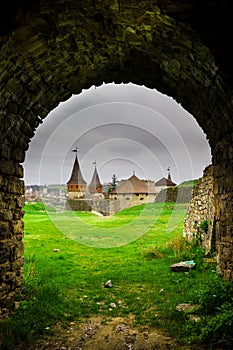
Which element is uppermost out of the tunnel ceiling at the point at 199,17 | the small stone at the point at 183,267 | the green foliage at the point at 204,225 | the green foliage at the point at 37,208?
the tunnel ceiling at the point at 199,17

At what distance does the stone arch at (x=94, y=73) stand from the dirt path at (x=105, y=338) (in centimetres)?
108

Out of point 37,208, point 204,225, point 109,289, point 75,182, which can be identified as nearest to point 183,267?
point 109,289

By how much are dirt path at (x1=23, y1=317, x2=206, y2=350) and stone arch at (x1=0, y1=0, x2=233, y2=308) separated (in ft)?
3.54

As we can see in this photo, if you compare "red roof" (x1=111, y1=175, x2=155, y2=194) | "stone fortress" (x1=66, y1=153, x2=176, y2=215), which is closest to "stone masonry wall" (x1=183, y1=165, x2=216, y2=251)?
"stone fortress" (x1=66, y1=153, x2=176, y2=215)

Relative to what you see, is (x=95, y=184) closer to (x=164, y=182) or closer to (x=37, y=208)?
(x=164, y=182)

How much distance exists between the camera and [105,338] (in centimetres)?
436

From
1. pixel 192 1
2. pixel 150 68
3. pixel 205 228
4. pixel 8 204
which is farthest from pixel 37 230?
pixel 192 1

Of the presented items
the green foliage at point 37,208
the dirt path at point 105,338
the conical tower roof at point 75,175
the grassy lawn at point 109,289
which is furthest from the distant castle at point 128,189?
the dirt path at point 105,338

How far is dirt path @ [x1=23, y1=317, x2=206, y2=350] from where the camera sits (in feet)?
13.3

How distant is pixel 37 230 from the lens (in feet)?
56.5

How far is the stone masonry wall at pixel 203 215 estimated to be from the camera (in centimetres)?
879

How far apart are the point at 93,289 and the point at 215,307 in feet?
9.56

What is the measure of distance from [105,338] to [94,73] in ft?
14.5

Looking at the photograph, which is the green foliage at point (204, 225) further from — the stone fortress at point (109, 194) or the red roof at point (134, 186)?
the red roof at point (134, 186)
